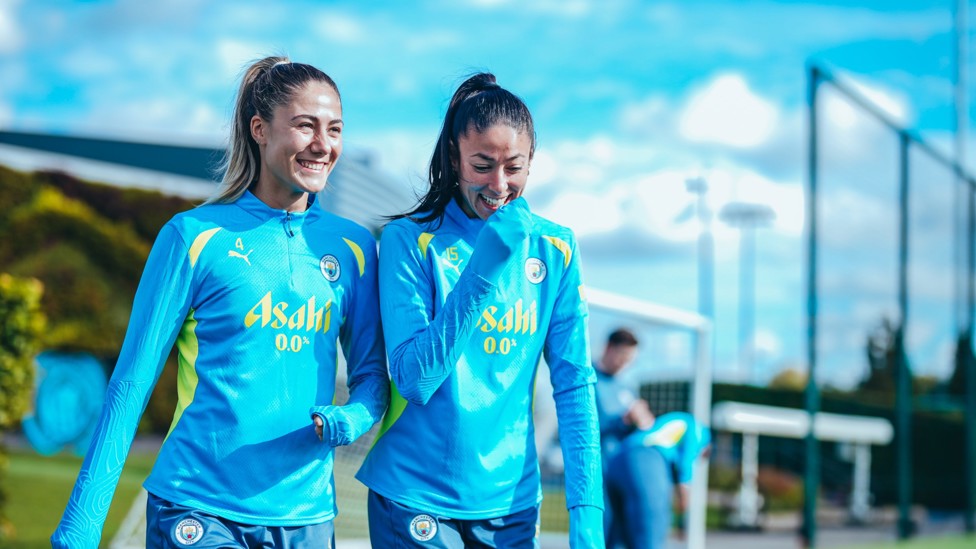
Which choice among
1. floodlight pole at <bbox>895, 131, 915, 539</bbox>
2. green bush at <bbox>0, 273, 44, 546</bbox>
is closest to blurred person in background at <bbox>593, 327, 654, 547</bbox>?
green bush at <bbox>0, 273, 44, 546</bbox>

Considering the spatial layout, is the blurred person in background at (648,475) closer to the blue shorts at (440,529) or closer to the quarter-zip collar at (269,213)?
the blue shorts at (440,529)

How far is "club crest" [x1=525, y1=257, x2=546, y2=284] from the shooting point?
2.33 metres

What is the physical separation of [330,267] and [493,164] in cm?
44

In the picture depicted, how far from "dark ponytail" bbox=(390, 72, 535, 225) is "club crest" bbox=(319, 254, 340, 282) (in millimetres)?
193

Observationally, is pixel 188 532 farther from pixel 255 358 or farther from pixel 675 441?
pixel 675 441

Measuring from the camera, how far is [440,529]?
2160 mm

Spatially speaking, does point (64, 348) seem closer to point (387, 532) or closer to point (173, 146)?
point (173, 146)

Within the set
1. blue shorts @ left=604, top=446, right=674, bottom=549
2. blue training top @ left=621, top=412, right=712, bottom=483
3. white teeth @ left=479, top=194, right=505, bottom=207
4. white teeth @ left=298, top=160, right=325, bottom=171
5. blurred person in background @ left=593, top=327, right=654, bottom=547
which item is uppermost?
white teeth @ left=298, top=160, right=325, bottom=171

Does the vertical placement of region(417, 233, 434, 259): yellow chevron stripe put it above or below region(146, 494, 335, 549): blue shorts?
above

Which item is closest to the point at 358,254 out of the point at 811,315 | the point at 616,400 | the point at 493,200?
the point at 493,200

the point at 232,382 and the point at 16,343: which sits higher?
the point at 16,343

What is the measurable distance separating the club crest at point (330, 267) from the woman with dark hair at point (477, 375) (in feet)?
0.40

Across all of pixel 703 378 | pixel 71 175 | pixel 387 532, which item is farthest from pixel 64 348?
pixel 387 532

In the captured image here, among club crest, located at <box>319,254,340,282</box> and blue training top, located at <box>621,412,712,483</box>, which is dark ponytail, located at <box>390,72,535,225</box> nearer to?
club crest, located at <box>319,254,340,282</box>
